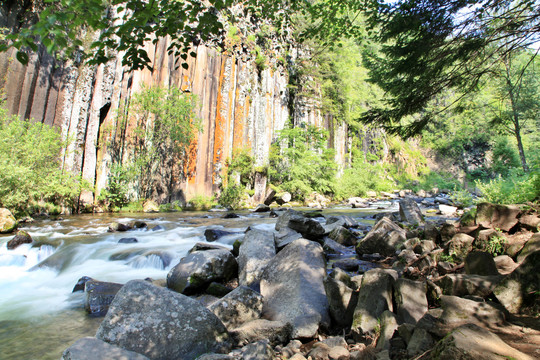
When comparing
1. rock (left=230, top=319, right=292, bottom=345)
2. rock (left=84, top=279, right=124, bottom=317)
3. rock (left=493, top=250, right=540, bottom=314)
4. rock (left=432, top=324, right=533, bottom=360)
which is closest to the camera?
rock (left=432, top=324, right=533, bottom=360)

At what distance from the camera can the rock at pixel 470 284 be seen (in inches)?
97.3

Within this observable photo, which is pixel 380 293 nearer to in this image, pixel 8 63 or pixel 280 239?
pixel 280 239

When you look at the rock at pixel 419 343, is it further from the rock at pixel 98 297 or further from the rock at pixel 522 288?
the rock at pixel 98 297

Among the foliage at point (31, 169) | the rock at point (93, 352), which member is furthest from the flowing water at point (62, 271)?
the foliage at point (31, 169)

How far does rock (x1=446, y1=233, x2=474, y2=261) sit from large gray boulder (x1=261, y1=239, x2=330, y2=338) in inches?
70.5

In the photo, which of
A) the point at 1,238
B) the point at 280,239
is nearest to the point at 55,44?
the point at 280,239

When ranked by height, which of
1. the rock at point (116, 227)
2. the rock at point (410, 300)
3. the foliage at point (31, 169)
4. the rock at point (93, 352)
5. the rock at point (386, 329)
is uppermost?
the foliage at point (31, 169)

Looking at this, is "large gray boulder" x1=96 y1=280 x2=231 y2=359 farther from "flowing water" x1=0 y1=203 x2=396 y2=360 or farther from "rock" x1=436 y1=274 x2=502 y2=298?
"rock" x1=436 y1=274 x2=502 y2=298

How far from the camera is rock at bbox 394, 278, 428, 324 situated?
2.50 m

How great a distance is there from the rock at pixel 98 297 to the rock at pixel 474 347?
4.10 meters

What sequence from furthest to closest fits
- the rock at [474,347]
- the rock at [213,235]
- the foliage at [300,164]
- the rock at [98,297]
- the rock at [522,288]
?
the foliage at [300,164], the rock at [213,235], the rock at [98,297], the rock at [522,288], the rock at [474,347]

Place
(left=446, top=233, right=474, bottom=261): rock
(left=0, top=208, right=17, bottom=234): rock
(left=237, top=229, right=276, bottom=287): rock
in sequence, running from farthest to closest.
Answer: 1. (left=0, top=208, right=17, bottom=234): rock
2. (left=237, top=229, right=276, bottom=287): rock
3. (left=446, top=233, right=474, bottom=261): rock

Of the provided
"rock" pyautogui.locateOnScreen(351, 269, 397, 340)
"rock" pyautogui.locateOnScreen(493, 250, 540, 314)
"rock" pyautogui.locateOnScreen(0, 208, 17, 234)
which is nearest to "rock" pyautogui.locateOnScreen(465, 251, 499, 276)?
"rock" pyautogui.locateOnScreen(493, 250, 540, 314)

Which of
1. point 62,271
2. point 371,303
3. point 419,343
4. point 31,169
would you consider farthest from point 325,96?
point 419,343
